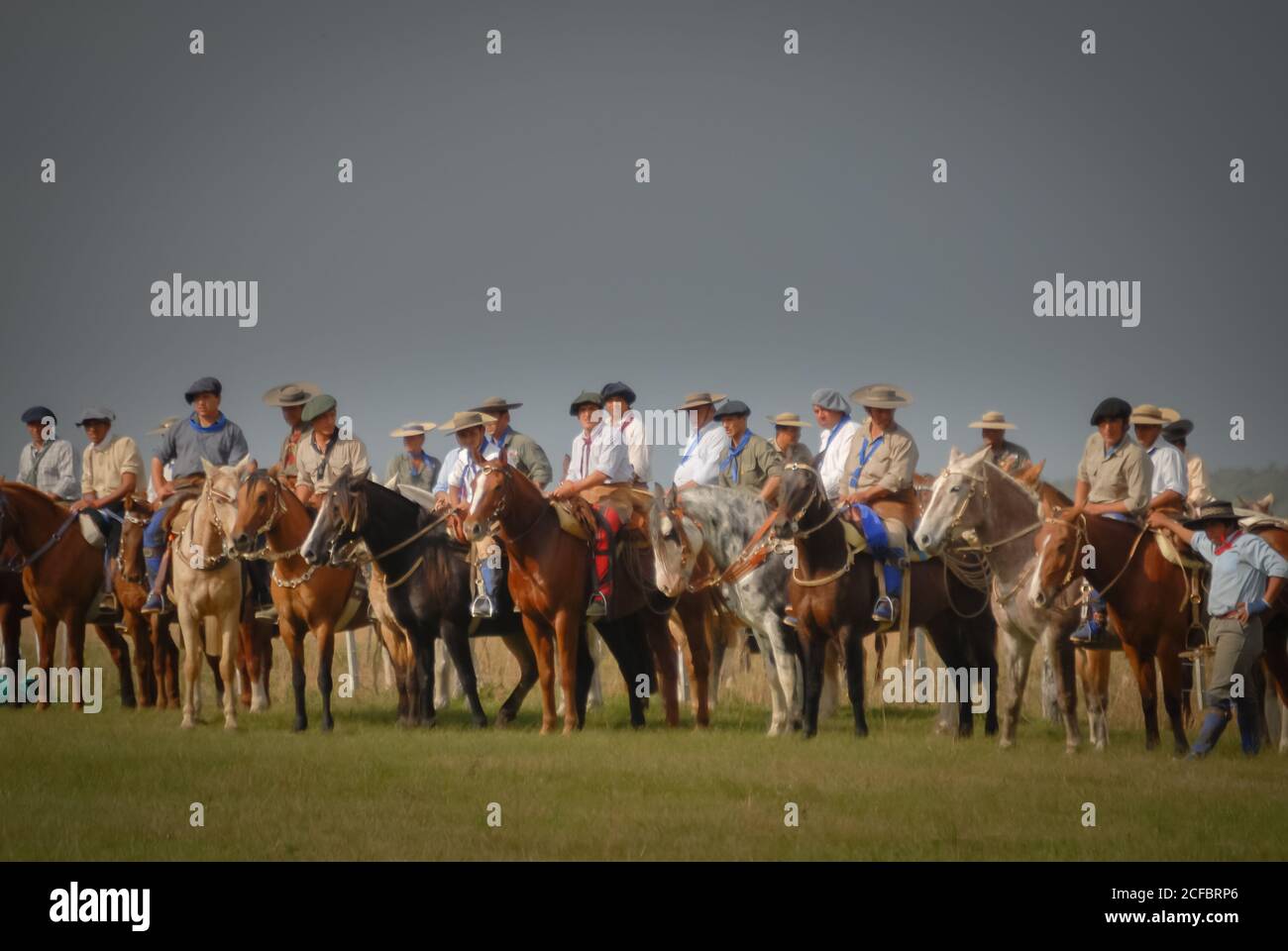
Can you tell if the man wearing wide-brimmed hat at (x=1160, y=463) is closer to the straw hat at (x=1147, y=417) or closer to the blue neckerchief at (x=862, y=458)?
the straw hat at (x=1147, y=417)

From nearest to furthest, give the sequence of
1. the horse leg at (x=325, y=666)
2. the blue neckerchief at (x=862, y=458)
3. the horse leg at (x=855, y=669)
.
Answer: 1. the horse leg at (x=855, y=669)
2. the blue neckerchief at (x=862, y=458)
3. the horse leg at (x=325, y=666)

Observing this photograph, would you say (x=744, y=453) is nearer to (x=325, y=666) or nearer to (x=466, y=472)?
(x=466, y=472)

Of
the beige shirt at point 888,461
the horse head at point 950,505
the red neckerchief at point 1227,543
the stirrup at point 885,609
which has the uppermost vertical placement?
the beige shirt at point 888,461

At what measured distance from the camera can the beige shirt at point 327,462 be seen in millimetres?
18438

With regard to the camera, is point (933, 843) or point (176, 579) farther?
point (176, 579)

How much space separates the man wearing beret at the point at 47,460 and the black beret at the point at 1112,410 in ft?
38.7

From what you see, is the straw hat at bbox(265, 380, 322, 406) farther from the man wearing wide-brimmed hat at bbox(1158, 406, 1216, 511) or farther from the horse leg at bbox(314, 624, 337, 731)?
the man wearing wide-brimmed hat at bbox(1158, 406, 1216, 511)

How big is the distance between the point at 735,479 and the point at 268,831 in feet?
25.9

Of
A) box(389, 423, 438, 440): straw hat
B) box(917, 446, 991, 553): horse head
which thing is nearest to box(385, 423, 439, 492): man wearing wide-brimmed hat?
box(389, 423, 438, 440): straw hat

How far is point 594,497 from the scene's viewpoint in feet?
60.5

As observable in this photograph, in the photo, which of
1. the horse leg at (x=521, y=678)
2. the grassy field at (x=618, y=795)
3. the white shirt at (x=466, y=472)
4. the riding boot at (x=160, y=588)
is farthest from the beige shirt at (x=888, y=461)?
the riding boot at (x=160, y=588)
